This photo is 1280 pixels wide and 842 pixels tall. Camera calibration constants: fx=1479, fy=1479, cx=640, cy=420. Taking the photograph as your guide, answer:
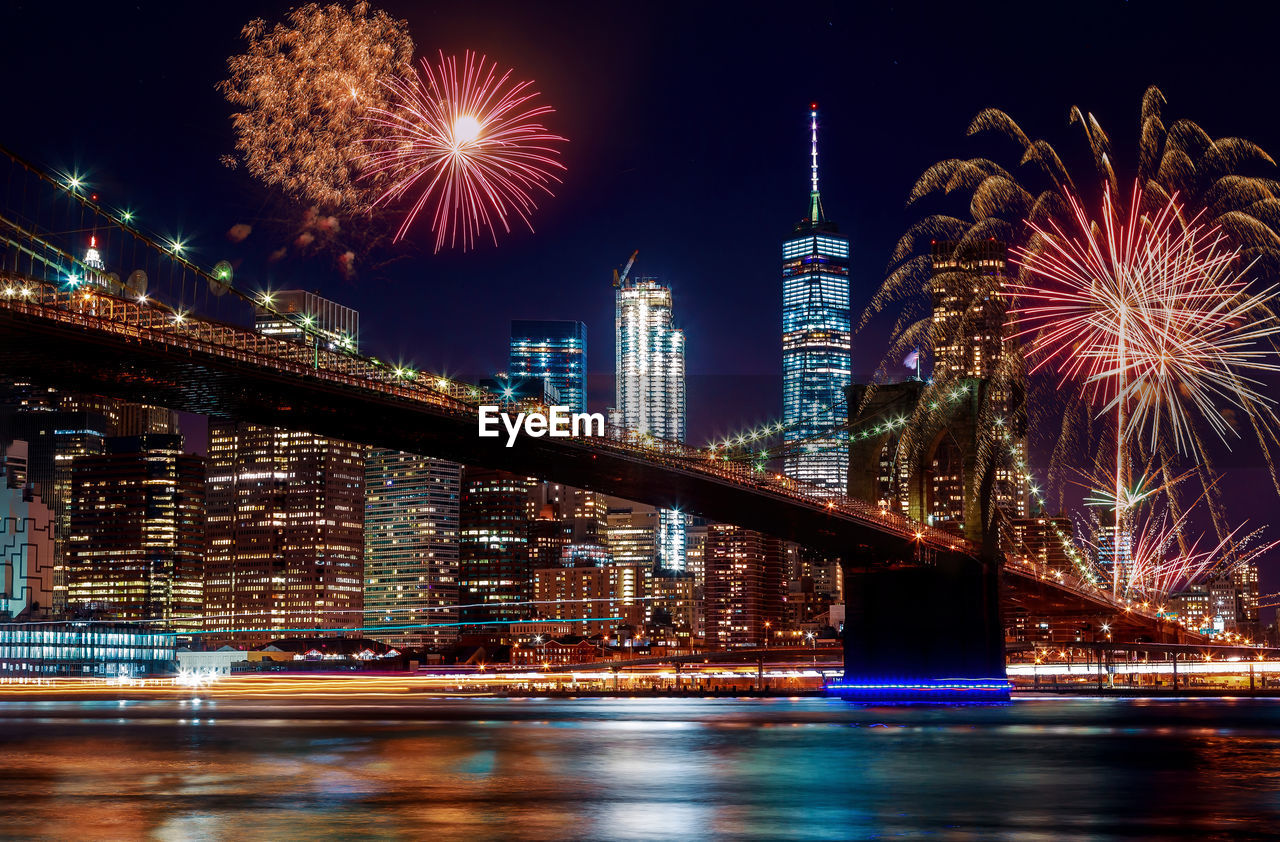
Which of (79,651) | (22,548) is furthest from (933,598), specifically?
(22,548)

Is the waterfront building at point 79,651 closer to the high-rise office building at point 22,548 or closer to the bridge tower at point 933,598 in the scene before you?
the high-rise office building at point 22,548

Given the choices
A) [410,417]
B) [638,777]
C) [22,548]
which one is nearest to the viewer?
[638,777]

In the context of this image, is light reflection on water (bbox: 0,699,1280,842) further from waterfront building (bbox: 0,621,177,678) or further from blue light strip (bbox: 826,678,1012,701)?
waterfront building (bbox: 0,621,177,678)

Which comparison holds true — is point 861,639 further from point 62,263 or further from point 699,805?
point 699,805

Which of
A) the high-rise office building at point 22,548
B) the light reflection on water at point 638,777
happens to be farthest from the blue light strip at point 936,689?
the high-rise office building at point 22,548

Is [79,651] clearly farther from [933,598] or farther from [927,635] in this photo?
[933,598]
